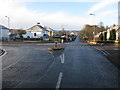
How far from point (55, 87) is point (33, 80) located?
1.58 meters

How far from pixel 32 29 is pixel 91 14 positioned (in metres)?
46.5


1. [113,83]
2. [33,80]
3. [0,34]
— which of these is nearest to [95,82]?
[113,83]

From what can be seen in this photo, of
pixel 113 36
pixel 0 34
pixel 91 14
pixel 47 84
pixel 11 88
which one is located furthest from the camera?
pixel 0 34

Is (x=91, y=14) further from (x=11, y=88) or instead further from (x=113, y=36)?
(x=11, y=88)

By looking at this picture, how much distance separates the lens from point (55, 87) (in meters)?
6.32

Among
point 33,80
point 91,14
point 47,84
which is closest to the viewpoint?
point 47,84

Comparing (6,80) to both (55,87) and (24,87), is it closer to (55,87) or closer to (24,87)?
(24,87)

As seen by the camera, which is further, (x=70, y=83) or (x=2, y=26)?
(x=2, y=26)

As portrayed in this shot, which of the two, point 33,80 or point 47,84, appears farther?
point 33,80

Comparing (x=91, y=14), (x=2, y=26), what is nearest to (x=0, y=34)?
(x=2, y=26)

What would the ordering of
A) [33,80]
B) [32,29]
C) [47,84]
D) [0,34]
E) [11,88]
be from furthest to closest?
[32,29] → [0,34] → [33,80] → [47,84] → [11,88]

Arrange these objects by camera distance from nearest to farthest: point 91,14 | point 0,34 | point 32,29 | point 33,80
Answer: point 33,80, point 91,14, point 0,34, point 32,29

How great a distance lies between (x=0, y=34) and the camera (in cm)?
7144

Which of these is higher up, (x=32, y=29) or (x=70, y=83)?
(x=32, y=29)
